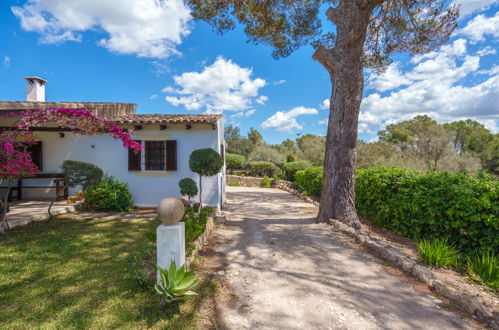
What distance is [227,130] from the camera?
29.4m

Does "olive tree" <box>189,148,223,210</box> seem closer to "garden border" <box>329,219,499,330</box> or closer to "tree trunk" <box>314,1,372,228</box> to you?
"tree trunk" <box>314,1,372,228</box>

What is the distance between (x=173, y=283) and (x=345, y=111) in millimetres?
5590

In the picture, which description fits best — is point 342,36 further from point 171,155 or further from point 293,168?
point 293,168

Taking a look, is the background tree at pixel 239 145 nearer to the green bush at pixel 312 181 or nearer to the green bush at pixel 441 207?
the green bush at pixel 312 181

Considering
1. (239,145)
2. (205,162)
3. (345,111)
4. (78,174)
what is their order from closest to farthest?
(78,174) < (345,111) < (205,162) < (239,145)

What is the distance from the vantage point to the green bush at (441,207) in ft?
11.1

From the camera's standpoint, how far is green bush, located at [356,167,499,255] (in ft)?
11.1

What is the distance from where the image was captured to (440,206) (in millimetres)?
4000

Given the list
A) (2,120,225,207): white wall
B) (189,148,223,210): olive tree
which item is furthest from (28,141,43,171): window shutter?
(189,148,223,210): olive tree

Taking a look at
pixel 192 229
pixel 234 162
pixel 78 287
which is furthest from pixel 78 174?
pixel 234 162

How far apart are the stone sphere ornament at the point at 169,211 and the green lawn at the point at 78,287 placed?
36.4 inches

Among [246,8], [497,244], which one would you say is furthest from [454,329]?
[246,8]

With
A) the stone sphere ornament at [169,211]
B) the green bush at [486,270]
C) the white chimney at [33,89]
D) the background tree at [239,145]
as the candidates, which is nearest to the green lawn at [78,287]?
the stone sphere ornament at [169,211]

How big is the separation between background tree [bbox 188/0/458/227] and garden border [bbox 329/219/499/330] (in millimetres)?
1569
